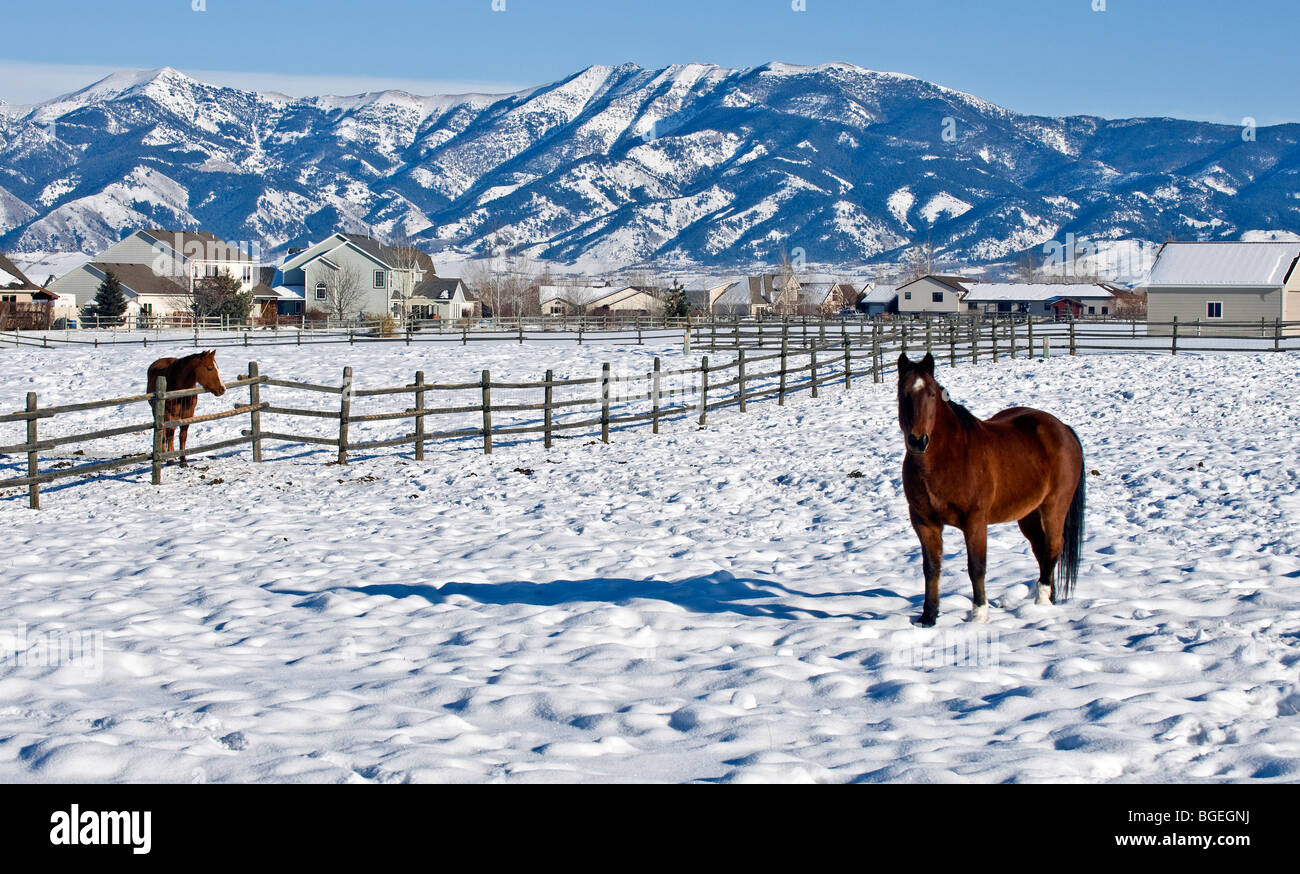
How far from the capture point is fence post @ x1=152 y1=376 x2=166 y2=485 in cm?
1467

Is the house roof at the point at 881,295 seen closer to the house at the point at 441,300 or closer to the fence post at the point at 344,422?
the house at the point at 441,300

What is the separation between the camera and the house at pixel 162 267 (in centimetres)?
8450

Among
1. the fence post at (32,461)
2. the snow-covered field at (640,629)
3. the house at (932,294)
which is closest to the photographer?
the snow-covered field at (640,629)

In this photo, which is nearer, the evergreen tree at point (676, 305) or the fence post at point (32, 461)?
the fence post at point (32, 461)

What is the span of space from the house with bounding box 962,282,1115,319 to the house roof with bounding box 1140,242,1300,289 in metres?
59.8

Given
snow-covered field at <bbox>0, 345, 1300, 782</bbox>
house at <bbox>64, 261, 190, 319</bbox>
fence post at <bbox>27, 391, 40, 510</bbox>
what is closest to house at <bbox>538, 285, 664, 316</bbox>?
house at <bbox>64, 261, 190, 319</bbox>

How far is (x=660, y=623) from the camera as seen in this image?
7648mm

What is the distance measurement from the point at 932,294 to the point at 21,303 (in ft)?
280

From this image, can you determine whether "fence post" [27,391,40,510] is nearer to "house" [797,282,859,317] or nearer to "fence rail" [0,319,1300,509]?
"fence rail" [0,319,1300,509]

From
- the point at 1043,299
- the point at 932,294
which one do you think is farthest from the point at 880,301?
the point at 1043,299

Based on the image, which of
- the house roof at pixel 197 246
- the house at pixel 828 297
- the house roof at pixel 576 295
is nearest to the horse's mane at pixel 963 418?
the house roof at pixel 197 246

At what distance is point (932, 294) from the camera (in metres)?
119

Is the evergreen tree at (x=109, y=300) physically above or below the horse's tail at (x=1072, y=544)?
above
